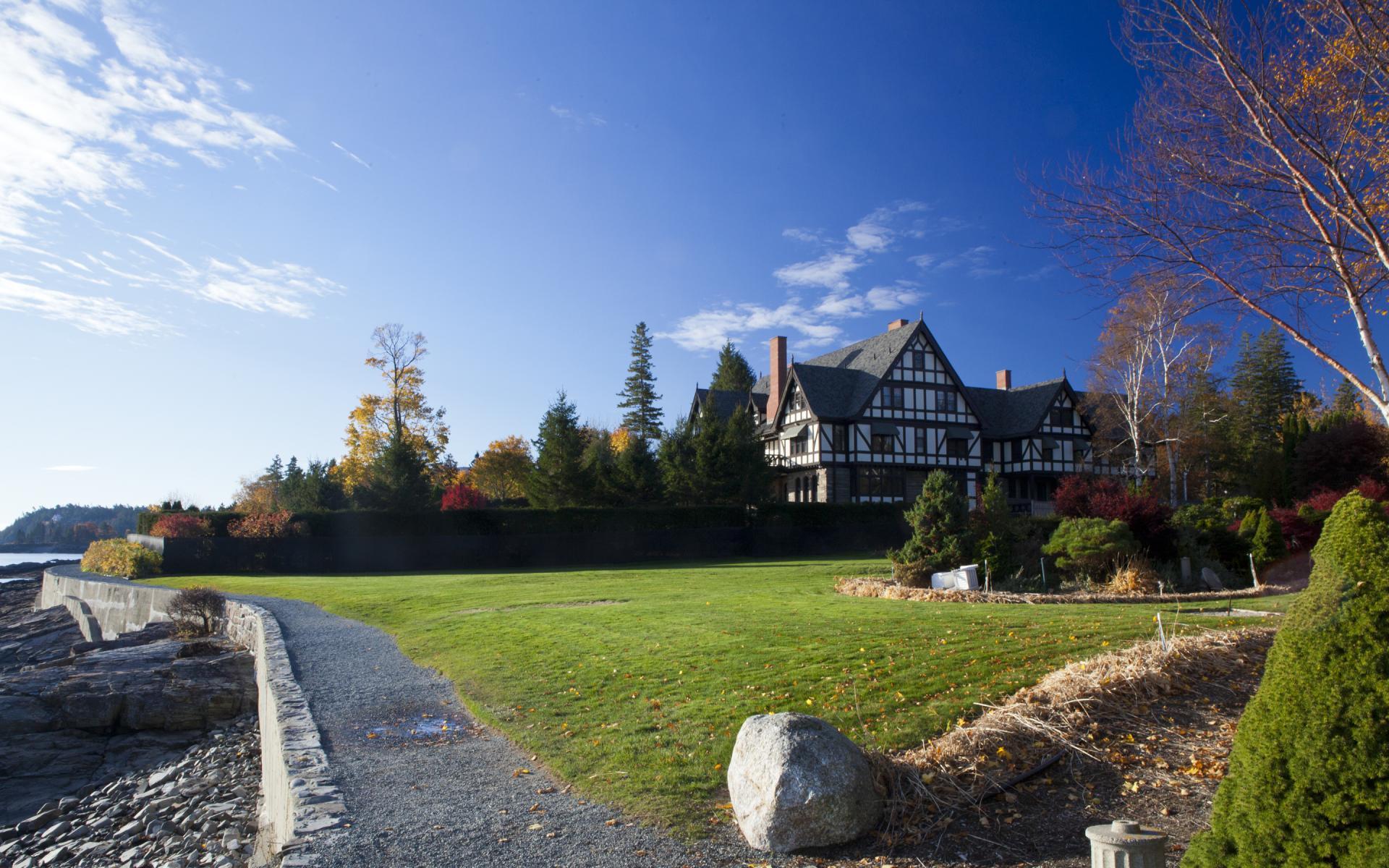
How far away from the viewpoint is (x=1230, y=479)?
4594cm

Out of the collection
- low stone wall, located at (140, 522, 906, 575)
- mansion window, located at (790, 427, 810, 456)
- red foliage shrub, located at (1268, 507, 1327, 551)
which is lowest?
low stone wall, located at (140, 522, 906, 575)

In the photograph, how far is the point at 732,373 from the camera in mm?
70812

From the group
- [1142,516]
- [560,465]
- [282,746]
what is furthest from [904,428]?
[282,746]

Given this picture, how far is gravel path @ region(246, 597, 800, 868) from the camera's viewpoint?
4.93 m

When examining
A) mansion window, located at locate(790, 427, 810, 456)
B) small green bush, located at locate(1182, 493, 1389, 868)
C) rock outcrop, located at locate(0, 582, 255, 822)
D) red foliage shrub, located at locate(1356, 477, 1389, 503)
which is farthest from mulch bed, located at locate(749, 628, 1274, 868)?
mansion window, located at locate(790, 427, 810, 456)

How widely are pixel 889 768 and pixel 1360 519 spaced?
9.94 feet

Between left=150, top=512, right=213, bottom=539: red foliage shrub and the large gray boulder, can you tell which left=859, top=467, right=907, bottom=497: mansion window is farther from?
the large gray boulder

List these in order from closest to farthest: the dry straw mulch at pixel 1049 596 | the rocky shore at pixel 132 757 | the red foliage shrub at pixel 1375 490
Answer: the rocky shore at pixel 132 757, the dry straw mulch at pixel 1049 596, the red foliage shrub at pixel 1375 490

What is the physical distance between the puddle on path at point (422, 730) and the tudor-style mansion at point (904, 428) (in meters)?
31.6

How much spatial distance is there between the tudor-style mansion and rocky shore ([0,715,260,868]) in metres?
30.2

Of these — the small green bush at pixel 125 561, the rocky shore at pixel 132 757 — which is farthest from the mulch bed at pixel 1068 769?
the small green bush at pixel 125 561

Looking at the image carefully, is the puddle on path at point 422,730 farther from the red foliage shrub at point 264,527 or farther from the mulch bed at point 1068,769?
the red foliage shrub at point 264,527

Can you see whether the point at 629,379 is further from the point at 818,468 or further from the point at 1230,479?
the point at 1230,479

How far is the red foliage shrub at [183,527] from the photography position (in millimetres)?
30281
